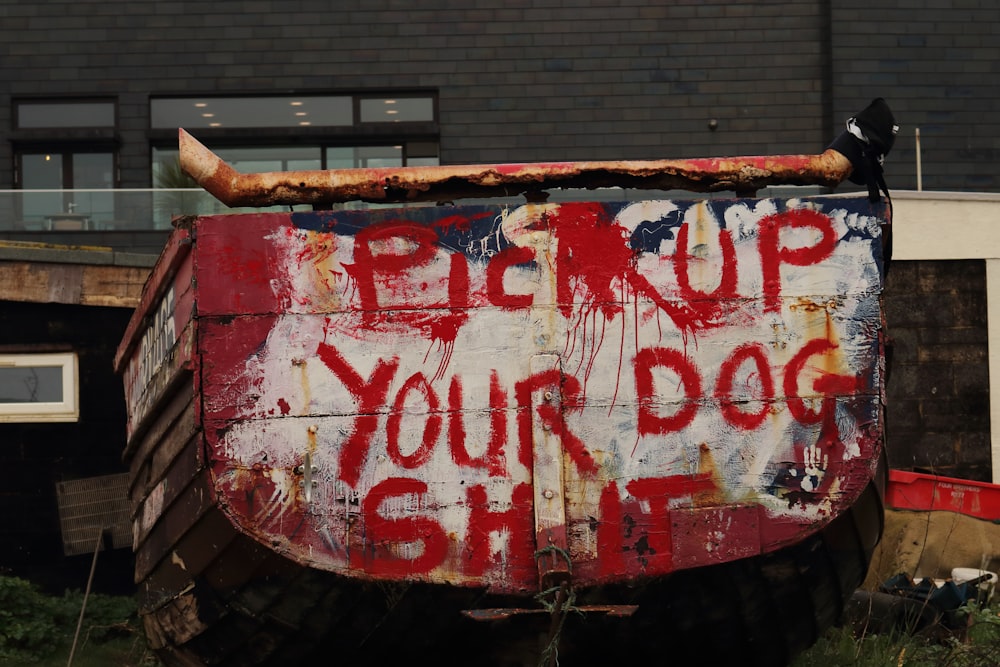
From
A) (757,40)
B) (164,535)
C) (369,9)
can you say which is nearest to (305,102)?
(369,9)

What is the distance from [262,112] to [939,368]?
10.7 m

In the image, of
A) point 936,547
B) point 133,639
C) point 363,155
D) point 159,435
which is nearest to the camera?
point 159,435

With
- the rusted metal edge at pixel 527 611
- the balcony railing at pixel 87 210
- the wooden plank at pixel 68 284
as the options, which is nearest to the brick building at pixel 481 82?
the balcony railing at pixel 87 210

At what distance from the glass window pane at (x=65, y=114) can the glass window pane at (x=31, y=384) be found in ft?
32.2

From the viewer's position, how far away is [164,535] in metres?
6.05

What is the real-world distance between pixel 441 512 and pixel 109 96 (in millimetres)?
16500

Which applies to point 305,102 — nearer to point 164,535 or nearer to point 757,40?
point 757,40

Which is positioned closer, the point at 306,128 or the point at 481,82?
the point at 306,128

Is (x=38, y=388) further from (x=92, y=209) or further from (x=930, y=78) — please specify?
(x=930, y=78)

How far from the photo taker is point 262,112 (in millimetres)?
20219

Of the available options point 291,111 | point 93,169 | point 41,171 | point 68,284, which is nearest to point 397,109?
point 291,111

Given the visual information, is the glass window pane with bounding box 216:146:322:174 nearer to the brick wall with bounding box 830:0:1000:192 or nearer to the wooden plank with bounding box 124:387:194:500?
the brick wall with bounding box 830:0:1000:192

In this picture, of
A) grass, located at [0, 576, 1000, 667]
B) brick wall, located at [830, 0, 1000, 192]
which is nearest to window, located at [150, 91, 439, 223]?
brick wall, located at [830, 0, 1000, 192]

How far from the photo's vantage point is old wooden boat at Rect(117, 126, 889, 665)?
5.18 metres
